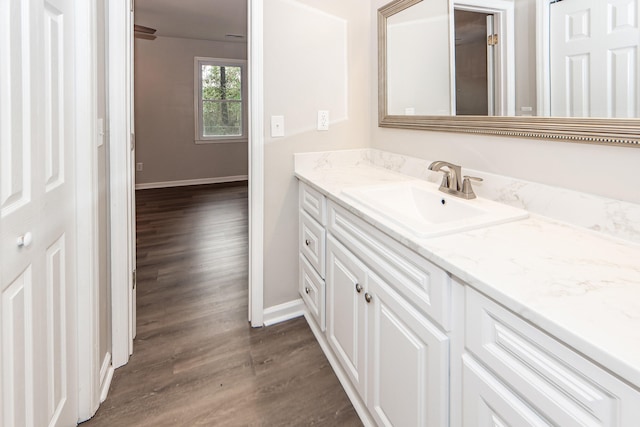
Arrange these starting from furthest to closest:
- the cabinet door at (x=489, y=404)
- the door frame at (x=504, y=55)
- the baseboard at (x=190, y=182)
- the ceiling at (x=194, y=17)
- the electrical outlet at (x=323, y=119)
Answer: the baseboard at (x=190, y=182) < the ceiling at (x=194, y=17) < the electrical outlet at (x=323, y=119) < the door frame at (x=504, y=55) < the cabinet door at (x=489, y=404)

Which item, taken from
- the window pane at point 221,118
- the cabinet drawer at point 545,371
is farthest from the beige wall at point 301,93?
the window pane at point 221,118

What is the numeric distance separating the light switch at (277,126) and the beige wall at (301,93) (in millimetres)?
26

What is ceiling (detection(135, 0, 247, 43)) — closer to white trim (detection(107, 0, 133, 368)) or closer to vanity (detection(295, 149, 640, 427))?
white trim (detection(107, 0, 133, 368))

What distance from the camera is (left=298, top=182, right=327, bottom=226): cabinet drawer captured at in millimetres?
1670

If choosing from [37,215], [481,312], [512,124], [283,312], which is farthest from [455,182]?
[37,215]

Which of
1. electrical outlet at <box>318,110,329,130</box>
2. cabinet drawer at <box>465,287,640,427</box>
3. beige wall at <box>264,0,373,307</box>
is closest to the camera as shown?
cabinet drawer at <box>465,287,640,427</box>

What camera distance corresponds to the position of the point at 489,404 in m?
0.75

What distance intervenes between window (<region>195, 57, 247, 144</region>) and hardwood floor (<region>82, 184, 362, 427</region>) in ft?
12.4

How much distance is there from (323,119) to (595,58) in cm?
130

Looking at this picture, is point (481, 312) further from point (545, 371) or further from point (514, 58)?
point (514, 58)

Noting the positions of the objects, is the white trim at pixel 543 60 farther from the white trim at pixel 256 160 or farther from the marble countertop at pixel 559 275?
the white trim at pixel 256 160

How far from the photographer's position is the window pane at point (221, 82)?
20.4ft

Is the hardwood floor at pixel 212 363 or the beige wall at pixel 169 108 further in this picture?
the beige wall at pixel 169 108

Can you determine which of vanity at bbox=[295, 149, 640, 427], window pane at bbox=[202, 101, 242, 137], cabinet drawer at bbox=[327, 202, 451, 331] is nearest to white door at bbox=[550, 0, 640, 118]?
vanity at bbox=[295, 149, 640, 427]
